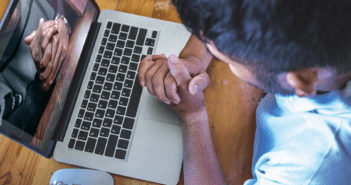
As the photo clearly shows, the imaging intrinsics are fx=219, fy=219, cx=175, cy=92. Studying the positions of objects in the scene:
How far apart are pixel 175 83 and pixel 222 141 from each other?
8.0 inches

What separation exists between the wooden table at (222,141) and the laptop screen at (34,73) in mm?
108

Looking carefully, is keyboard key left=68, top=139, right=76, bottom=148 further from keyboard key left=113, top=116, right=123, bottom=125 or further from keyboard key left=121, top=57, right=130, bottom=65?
keyboard key left=121, top=57, right=130, bottom=65

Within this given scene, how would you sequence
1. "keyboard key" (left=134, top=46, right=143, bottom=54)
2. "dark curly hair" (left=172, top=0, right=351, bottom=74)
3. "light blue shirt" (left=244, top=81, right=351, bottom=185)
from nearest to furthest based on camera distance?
"dark curly hair" (left=172, top=0, right=351, bottom=74), "light blue shirt" (left=244, top=81, right=351, bottom=185), "keyboard key" (left=134, top=46, right=143, bottom=54)

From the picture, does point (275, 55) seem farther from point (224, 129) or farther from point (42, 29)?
point (42, 29)

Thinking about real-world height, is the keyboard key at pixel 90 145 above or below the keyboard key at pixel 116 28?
below

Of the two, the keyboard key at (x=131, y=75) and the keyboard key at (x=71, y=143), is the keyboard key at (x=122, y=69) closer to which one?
the keyboard key at (x=131, y=75)

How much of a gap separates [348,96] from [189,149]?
0.34 meters

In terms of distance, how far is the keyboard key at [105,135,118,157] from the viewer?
0.55 m

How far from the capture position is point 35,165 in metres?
0.58

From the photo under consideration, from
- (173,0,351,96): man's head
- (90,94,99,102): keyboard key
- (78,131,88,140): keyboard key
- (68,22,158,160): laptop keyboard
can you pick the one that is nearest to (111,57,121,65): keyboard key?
(68,22,158,160): laptop keyboard

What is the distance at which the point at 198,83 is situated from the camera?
1.88 feet

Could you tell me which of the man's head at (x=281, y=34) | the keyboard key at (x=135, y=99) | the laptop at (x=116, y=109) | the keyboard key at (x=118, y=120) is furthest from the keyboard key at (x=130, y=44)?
the man's head at (x=281, y=34)

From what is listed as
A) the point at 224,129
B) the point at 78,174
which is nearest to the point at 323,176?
the point at 224,129

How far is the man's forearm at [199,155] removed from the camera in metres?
0.54
